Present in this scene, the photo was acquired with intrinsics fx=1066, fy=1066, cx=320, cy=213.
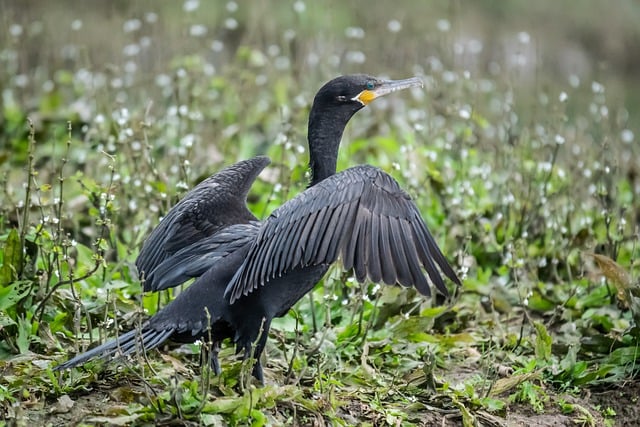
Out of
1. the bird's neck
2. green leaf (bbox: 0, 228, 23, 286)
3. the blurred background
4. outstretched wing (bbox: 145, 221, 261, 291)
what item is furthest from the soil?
the blurred background

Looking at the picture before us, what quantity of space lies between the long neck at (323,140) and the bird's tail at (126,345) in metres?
1.17

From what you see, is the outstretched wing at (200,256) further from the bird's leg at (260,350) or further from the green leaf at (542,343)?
the green leaf at (542,343)

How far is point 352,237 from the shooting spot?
4.79 m

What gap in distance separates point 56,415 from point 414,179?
3.45 metres

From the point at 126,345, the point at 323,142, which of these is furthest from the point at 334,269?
the point at 126,345

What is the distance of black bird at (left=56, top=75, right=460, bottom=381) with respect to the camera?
15.7 feet

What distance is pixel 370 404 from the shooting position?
5312mm

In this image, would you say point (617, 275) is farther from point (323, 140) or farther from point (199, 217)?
point (199, 217)

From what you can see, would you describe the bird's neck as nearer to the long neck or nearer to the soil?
the long neck

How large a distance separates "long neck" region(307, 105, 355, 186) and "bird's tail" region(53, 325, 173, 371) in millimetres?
1174

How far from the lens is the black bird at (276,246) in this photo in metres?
4.79

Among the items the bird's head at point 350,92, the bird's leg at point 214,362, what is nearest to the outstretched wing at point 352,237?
the bird's leg at point 214,362

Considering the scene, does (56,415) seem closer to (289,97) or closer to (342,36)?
(289,97)

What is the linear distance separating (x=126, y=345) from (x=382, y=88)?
2003 millimetres
